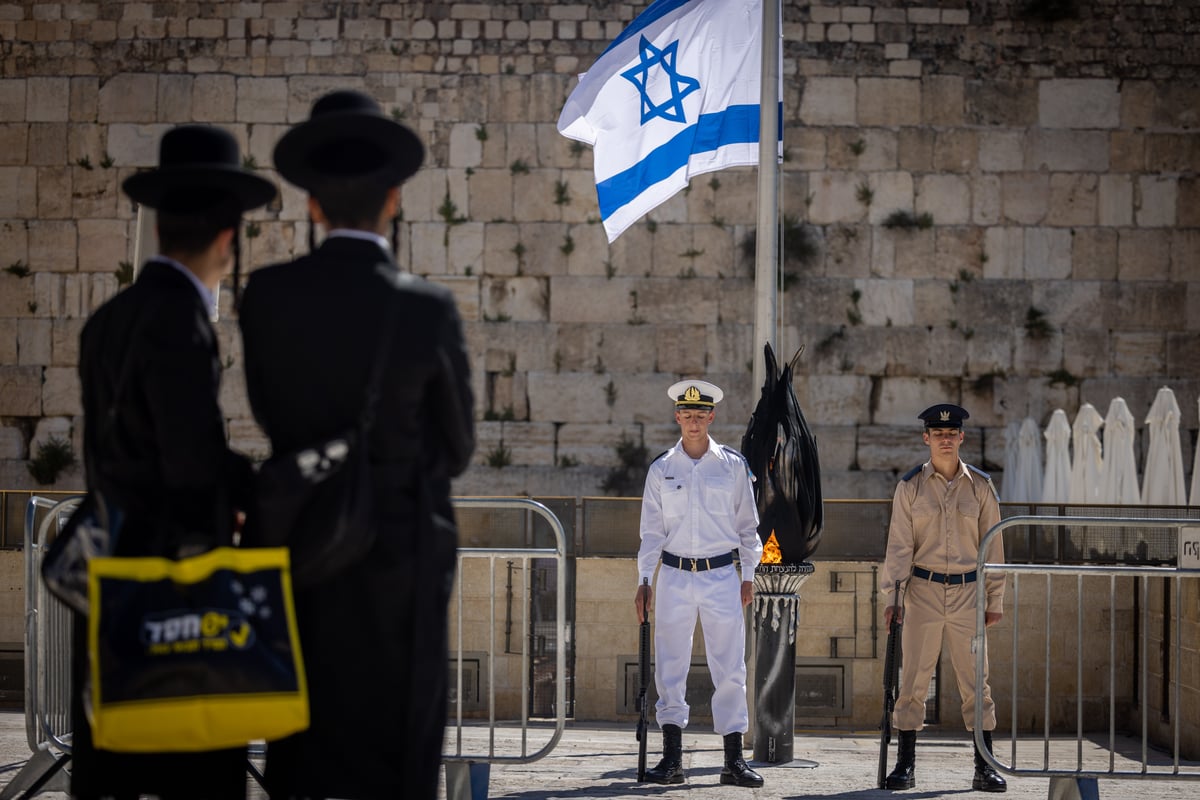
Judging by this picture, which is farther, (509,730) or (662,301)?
(662,301)

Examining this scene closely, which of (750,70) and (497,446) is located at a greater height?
(750,70)

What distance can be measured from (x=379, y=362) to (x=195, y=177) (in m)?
0.70

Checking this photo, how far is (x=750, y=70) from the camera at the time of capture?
311 inches

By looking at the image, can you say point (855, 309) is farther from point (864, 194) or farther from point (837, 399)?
point (864, 194)

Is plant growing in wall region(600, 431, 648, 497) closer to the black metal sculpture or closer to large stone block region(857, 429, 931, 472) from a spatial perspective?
large stone block region(857, 429, 931, 472)

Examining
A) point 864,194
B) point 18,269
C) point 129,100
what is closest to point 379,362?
point 864,194

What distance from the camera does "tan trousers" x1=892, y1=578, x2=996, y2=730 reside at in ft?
20.6

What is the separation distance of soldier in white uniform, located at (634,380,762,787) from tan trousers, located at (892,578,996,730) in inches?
30.8

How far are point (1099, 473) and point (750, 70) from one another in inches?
184

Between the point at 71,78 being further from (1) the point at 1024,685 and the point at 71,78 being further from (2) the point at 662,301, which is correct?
(1) the point at 1024,685

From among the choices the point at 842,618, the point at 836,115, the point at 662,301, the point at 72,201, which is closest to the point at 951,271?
the point at 836,115

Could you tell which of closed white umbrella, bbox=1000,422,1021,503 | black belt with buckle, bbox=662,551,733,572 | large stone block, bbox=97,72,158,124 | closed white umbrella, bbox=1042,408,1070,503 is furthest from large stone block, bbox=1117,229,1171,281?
large stone block, bbox=97,72,158,124

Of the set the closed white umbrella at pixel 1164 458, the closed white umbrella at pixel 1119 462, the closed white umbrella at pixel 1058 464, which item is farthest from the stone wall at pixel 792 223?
the closed white umbrella at pixel 1164 458

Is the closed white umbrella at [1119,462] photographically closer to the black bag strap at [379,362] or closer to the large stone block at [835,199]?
the large stone block at [835,199]
